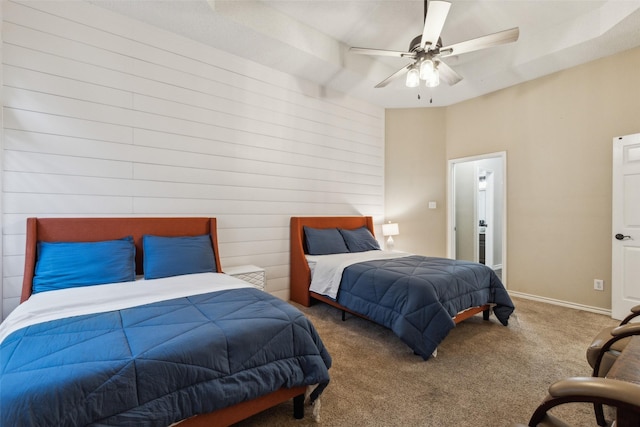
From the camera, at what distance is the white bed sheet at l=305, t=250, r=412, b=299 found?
3174 millimetres

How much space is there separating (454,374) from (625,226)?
2825mm

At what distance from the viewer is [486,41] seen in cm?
253

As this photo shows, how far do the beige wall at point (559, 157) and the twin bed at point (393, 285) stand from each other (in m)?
1.47

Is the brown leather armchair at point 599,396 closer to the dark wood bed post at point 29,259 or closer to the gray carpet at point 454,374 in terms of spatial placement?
the gray carpet at point 454,374

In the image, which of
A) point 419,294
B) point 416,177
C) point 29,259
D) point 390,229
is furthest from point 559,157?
point 29,259

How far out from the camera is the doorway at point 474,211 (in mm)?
5098

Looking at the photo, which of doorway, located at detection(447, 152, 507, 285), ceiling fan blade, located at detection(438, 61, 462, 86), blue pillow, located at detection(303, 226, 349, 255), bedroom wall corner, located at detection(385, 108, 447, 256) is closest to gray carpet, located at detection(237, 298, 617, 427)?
blue pillow, located at detection(303, 226, 349, 255)

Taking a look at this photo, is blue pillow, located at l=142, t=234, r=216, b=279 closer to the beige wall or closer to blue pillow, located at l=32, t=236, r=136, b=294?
blue pillow, located at l=32, t=236, r=136, b=294

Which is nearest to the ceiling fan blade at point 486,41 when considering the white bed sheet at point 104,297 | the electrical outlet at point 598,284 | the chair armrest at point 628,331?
the chair armrest at point 628,331

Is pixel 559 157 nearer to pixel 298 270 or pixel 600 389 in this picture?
pixel 298 270

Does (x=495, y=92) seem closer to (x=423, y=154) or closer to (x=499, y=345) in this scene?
(x=423, y=154)

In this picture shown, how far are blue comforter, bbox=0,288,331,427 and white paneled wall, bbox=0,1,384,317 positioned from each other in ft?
5.01

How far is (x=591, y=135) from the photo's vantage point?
3.57 m

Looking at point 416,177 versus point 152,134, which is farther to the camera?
point 416,177
